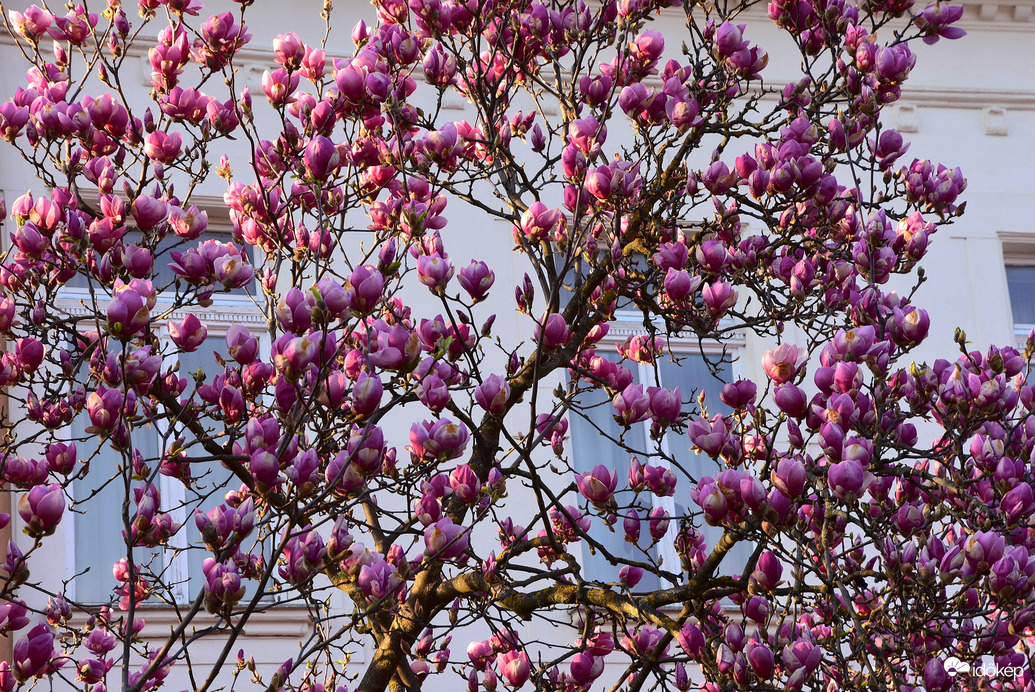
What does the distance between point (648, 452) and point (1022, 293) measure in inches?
111

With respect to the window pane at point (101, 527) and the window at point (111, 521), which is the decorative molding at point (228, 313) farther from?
the window pane at point (101, 527)

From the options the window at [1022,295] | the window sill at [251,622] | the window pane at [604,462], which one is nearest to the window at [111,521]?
the window sill at [251,622]

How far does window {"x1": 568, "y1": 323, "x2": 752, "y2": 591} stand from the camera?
6.70 meters

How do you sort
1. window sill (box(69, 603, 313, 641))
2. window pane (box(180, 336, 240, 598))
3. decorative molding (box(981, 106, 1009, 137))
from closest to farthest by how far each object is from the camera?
window sill (box(69, 603, 313, 641)) → window pane (box(180, 336, 240, 598)) → decorative molding (box(981, 106, 1009, 137))

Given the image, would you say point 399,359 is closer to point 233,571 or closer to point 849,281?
point 233,571

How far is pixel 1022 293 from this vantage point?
791cm

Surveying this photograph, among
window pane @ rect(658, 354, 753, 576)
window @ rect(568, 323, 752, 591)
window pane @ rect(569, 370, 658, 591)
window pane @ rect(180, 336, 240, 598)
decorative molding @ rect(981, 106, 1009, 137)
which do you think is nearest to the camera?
window pane @ rect(180, 336, 240, 598)

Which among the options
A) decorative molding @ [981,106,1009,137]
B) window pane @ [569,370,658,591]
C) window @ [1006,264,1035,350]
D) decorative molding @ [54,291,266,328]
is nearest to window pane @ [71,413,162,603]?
decorative molding @ [54,291,266,328]

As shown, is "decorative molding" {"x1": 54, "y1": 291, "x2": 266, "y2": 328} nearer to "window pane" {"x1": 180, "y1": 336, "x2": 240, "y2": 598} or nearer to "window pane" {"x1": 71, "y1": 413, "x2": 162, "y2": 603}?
"window pane" {"x1": 180, "y1": 336, "x2": 240, "y2": 598}

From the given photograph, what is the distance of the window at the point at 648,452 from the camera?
6.70m

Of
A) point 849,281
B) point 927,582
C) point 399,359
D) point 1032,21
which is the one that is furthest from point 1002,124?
point 399,359

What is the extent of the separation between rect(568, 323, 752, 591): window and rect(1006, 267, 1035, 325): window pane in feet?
6.58

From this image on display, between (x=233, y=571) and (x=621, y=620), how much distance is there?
1.13 metres

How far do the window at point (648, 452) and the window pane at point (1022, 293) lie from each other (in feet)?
6.58
